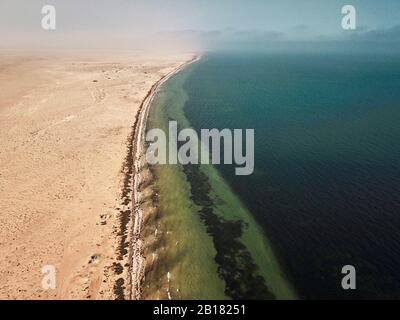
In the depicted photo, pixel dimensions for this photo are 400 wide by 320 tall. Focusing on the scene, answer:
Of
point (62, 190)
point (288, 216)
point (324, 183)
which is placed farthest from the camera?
point (324, 183)

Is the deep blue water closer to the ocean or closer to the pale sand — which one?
the ocean

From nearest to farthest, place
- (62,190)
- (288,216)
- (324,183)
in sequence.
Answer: (288,216) → (62,190) → (324,183)

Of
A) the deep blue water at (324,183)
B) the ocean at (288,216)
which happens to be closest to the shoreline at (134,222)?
the ocean at (288,216)

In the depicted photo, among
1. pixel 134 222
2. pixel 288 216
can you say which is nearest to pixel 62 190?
pixel 134 222

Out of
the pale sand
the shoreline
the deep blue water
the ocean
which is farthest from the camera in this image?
the deep blue water

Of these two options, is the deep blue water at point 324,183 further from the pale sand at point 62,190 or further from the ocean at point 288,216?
the pale sand at point 62,190

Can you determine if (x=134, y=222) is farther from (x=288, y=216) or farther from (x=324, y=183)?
(x=324, y=183)

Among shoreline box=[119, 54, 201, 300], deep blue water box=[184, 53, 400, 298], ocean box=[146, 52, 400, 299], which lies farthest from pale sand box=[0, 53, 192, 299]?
deep blue water box=[184, 53, 400, 298]
